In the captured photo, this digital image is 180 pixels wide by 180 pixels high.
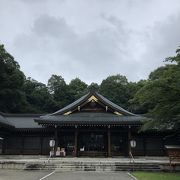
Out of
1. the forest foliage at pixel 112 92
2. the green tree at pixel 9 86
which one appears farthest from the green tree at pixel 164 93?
the green tree at pixel 9 86

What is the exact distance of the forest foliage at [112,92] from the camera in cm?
1529

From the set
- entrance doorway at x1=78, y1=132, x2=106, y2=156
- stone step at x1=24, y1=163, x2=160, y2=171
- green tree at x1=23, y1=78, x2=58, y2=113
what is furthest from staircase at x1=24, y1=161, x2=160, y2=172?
green tree at x1=23, y1=78, x2=58, y2=113

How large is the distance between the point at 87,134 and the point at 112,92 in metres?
38.0

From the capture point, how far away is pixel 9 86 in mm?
51656

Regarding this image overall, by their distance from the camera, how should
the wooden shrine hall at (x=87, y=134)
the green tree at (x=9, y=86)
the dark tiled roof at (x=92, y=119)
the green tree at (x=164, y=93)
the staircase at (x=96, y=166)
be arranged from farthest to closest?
1. the green tree at (x=9, y=86)
2. the wooden shrine hall at (x=87, y=134)
3. the dark tiled roof at (x=92, y=119)
4. the staircase at (x=96, y=166)
5. the green tree at (x=164, y=93)

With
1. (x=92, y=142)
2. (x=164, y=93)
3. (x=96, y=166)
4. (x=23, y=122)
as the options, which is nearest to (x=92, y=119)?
(x=92, y=142)

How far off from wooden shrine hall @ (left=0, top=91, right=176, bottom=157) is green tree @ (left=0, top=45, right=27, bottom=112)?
823 inches

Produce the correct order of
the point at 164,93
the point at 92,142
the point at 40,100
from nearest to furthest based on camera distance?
the point at 164,93 < the point at 92,142 < the point at 40,100

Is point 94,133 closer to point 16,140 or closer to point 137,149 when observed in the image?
point 137,149

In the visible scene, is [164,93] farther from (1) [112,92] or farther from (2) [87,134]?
(1) [112,92]

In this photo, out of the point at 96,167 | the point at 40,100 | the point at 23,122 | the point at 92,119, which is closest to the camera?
the point at 96,167

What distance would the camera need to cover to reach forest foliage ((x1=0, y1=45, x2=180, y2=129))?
1529 cm

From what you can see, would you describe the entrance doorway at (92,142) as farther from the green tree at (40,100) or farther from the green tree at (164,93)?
the green tree at (40,100)

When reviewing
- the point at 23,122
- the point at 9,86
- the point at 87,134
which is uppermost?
the point at 9,86
